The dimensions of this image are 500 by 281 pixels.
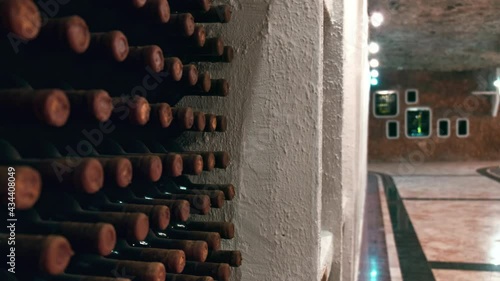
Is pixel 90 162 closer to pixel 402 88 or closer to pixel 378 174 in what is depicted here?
pixel 378 174

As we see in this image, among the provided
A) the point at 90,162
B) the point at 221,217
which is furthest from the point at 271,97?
the point at 90,162

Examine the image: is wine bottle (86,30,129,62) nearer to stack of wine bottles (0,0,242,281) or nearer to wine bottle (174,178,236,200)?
stack of wine bottles (0,0,242,281)

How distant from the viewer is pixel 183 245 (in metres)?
0.74

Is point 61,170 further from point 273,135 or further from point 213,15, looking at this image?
point 273,135

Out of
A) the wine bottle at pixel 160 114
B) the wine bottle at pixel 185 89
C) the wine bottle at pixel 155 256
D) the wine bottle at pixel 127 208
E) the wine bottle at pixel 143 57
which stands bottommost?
the wine bottle at pixel 155 256

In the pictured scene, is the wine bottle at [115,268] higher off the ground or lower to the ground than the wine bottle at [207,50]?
lower

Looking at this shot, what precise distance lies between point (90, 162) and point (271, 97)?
23.0 inches

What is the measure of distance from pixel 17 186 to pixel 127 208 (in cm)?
25

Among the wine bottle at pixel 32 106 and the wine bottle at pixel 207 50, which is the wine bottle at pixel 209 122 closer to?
the wine bottle at pixel 207 50

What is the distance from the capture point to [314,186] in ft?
3.22

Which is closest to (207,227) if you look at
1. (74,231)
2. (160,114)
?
(160,114)

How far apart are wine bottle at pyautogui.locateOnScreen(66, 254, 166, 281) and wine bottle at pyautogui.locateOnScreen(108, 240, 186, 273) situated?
67mm

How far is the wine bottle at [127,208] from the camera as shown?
61 centimetres

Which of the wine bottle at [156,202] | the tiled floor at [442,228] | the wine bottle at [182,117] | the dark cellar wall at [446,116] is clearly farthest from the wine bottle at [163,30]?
the dark cellar wall at [446,116]
